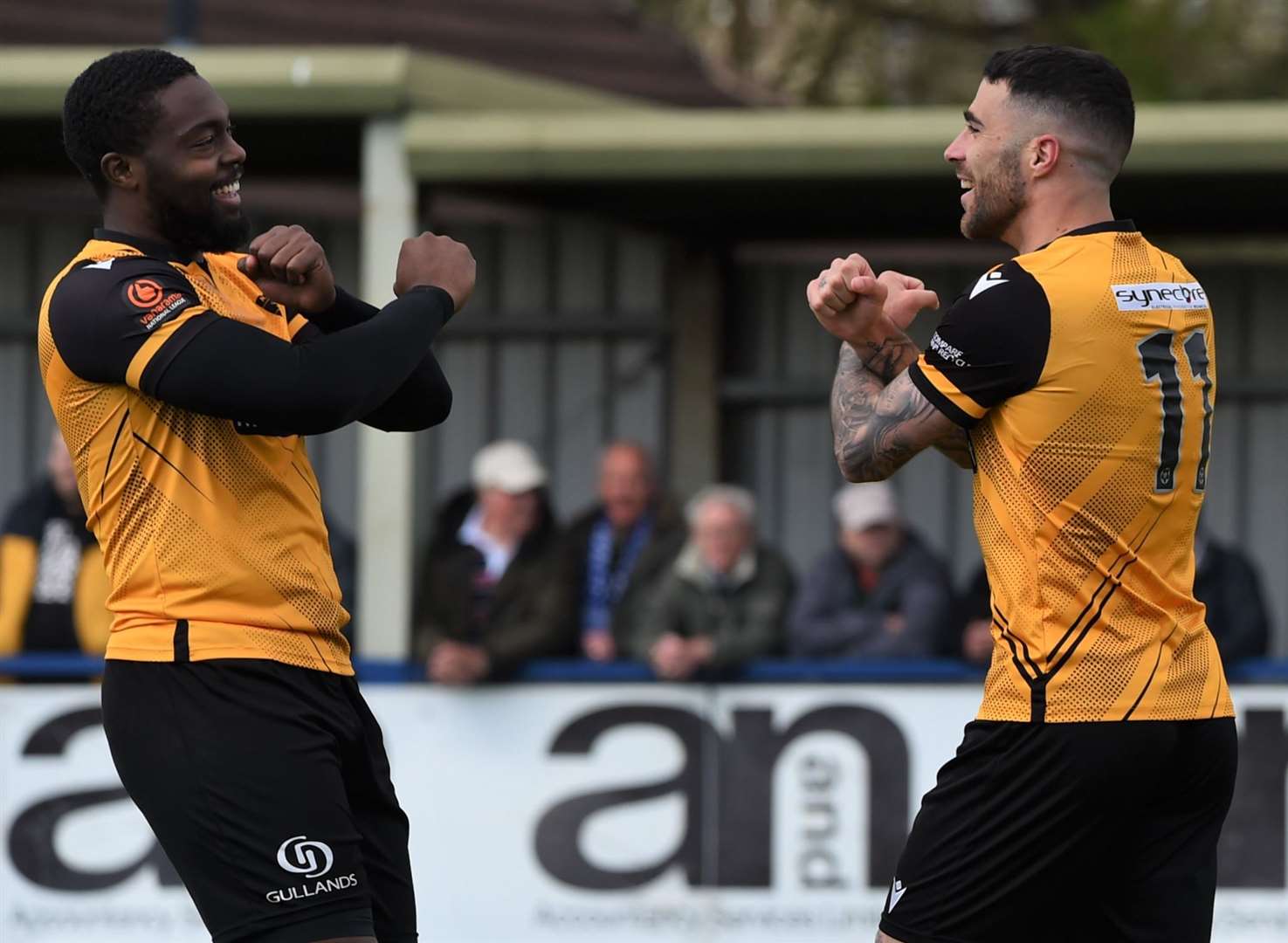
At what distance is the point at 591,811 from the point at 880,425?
13.3 feet

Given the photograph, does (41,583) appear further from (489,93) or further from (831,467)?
(831,467)

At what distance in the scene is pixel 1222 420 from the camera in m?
9.67

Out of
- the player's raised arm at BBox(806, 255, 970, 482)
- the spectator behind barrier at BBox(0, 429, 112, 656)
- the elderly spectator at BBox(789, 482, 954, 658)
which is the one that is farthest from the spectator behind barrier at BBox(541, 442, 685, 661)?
the player's raised arm at BBox(806, 255, 970, 482)

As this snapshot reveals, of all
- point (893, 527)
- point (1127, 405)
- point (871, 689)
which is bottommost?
point (871, 689)

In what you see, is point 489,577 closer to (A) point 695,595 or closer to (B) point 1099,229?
(A) point 695,595

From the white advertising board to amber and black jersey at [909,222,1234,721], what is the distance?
3.77m

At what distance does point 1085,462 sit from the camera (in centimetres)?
376

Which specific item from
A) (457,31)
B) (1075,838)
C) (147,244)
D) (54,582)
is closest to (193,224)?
(147,244)

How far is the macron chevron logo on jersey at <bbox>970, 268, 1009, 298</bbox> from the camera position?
3.79 m

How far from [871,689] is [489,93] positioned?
108 inches

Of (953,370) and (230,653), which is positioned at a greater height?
(953,370)

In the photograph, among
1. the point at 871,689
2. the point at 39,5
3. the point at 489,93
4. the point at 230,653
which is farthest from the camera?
the point at 39,5

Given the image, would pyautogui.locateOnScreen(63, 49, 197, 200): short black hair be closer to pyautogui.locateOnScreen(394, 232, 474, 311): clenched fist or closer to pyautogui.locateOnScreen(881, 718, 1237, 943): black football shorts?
pyautogui.locateOnScreen(394, 232, 474, 311): clenched fist

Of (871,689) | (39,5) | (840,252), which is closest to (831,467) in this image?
(840,252)
